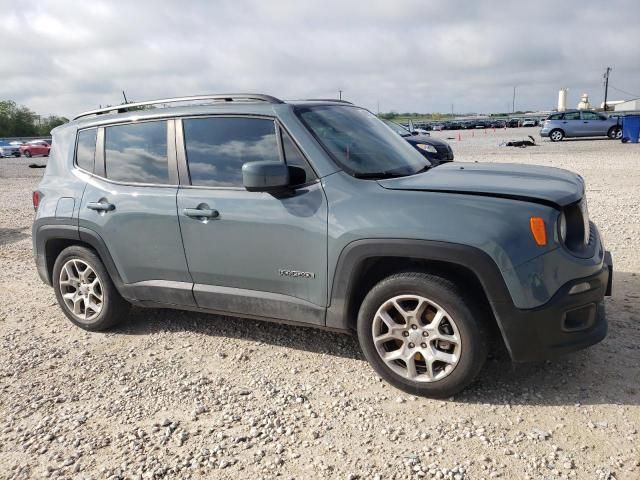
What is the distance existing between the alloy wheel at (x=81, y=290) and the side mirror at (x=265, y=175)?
2.02m

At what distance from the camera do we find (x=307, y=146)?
3541 mm

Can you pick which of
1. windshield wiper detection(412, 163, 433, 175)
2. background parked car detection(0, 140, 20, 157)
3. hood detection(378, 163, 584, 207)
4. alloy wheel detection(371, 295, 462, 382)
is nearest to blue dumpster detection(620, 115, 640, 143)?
hood detection(378, 163, 584, 207)

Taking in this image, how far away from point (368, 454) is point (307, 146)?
1.93 meters

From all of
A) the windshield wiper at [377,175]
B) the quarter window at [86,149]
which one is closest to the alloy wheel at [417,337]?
the windshield wiper at [377,175]

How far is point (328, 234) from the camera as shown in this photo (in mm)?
3371

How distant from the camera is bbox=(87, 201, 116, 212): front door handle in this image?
4242 mm

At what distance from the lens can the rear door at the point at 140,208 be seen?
402cm

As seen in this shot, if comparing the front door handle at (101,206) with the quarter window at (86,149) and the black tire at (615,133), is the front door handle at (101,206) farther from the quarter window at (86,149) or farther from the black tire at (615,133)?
the black tire at (615,133)

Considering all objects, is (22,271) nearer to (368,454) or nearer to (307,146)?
(307,146)

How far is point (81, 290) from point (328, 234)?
2551 millimetres

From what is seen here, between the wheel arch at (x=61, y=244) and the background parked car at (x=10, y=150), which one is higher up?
the wheel arch at (x=61, y=244)

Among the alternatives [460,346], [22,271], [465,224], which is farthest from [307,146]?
[22,271]

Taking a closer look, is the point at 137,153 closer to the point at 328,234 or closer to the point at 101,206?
the point at 101,206

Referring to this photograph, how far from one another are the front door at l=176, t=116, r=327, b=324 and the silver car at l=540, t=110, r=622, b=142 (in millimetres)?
28602
